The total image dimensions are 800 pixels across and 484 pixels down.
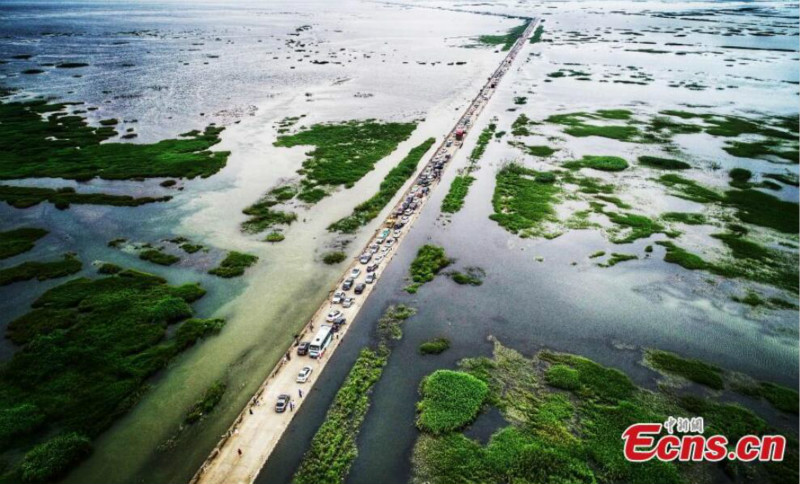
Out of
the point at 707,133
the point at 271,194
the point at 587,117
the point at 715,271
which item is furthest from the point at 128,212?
the point at 707,133

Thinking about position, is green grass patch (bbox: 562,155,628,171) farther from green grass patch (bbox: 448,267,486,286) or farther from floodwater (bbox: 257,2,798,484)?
green grass patch (bbox: 448,267,486,286)

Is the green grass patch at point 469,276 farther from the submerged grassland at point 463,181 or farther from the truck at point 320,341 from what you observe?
the truck at point 320,341

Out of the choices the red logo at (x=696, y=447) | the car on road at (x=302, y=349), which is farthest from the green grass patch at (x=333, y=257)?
the red logo at (x=696, y=447)

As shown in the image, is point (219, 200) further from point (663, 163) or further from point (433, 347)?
point (663, 163)

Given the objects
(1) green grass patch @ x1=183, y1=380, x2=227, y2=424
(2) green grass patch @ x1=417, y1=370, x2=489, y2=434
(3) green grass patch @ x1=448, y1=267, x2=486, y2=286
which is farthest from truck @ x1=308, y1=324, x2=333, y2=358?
(3) green grass patch @ x1=448, y1=267, x2=486, y2=286

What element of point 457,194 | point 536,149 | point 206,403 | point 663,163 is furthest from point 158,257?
point 663,163

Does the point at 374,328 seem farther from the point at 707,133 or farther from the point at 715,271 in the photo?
the point at 707,133
